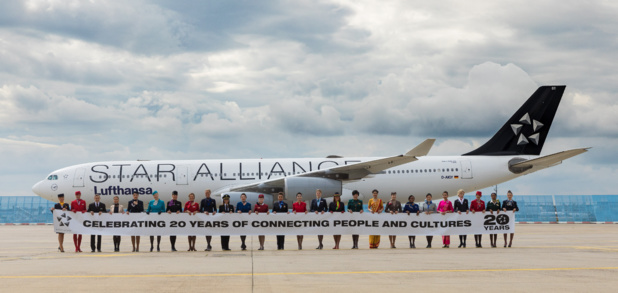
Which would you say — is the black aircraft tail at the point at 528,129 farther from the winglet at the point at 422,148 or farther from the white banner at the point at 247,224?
the white banner at the point at 247,224

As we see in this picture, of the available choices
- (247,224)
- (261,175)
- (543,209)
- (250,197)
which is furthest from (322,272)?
(543,209)

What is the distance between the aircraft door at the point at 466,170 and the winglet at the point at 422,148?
5110 millimetres

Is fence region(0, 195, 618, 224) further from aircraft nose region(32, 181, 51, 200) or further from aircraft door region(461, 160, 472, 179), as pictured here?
aircraft nose region(32, 181, 51, 200)

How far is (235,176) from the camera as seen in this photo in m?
31.5

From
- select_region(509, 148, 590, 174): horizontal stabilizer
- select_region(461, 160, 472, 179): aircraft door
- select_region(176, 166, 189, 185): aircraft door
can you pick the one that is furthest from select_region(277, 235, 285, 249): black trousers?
select_region(461, 160, 472, 179): aircraft door

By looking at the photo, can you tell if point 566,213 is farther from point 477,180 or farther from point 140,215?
point 140,215

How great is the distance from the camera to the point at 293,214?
18.6 m

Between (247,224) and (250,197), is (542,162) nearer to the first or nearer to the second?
(250,197)

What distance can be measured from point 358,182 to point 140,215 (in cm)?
1498

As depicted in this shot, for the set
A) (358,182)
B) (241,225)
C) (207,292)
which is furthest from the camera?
(358,182)

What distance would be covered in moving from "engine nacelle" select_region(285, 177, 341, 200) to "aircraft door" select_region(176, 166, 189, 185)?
6.18 metres

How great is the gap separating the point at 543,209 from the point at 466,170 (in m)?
20.4

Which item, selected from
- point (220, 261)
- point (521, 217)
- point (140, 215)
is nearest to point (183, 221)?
point (140, 215)

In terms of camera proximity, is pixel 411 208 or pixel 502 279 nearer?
pixel 502 279
